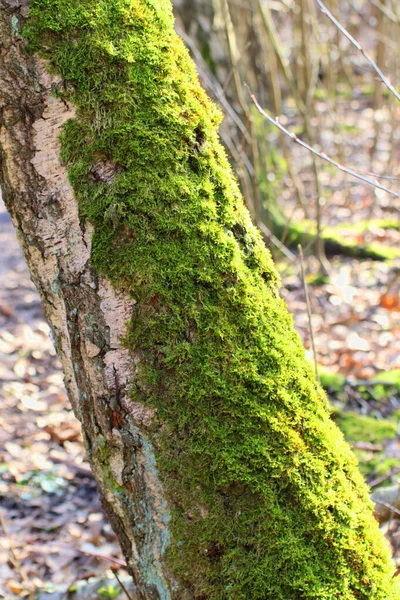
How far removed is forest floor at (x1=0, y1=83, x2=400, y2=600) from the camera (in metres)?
2.73

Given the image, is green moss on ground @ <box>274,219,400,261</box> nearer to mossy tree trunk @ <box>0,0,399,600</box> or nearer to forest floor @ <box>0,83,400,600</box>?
forest floor @ <box>0,83,400,600</box>

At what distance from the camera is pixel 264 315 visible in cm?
139

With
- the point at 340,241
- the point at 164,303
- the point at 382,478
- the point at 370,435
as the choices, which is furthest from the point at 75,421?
the point at 340,241

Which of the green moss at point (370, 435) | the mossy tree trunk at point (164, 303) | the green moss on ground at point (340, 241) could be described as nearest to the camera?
the mossy tree trunk at point (164, 303)

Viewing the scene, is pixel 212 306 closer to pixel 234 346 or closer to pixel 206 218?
pixel 234 346

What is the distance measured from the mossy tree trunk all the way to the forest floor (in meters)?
0.98

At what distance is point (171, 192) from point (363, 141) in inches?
362

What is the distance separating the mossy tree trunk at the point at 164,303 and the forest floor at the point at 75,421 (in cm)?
98

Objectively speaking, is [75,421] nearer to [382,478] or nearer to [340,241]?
[382,478]

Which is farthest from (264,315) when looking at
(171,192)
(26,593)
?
(26,593)

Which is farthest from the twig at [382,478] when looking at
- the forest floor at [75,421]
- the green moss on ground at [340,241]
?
the green moss on ground at [340,241]

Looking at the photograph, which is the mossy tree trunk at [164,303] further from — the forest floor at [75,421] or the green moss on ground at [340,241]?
the green moss on ground at [340,241]

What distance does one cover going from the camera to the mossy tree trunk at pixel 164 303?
4.17 feet

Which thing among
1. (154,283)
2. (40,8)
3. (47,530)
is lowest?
(47,530)
